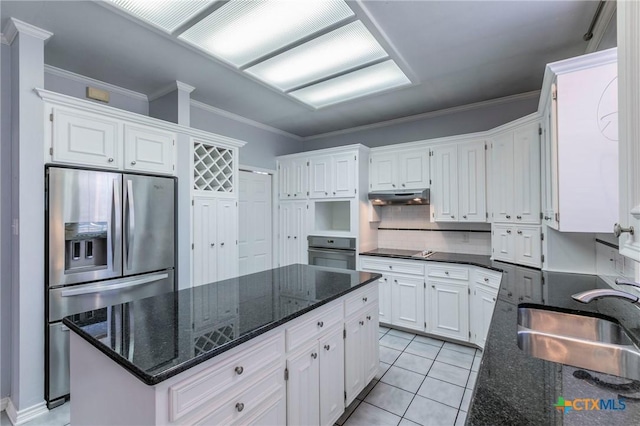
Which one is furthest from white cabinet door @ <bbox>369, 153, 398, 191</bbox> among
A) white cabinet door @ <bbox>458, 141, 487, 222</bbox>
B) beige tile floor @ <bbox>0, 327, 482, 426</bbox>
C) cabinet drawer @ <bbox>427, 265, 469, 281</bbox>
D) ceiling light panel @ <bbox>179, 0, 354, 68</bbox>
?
ceiling light panel @ <bbox>179, 0, 354, 68</bbox>

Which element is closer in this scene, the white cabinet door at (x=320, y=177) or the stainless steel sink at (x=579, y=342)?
the stainless steel sink at (x=579, y=342)

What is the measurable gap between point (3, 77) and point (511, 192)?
14.5 ft

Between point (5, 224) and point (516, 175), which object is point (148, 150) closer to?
point (5, 224)

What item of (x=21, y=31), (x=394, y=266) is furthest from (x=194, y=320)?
(x=394, y=266)

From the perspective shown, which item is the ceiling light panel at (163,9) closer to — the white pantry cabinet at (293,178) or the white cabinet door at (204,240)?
the white cabinet door at (204,240)

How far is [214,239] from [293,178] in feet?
5.42

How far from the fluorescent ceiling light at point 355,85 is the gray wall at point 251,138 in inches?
45.8

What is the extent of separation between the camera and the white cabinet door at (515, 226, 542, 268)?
2605mm

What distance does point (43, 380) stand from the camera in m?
2.12

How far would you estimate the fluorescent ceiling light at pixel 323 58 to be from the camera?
2217mm

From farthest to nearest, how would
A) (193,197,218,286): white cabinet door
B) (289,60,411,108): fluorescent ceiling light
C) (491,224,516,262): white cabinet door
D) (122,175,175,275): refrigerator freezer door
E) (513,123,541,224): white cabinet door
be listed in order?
(193,197,218,286): white cabinet door, (491,224,516,262): white cabinet door, (289,60,411,108): fluorescent ceiling light, (513,123,541,224): white cabinet door, (122,175,175,275): refrigerator freezer door

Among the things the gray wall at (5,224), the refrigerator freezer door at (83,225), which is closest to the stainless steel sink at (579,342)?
the refrigerator freezer door at (83,225)

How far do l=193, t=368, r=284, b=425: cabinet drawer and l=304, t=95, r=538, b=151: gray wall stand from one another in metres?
3.59

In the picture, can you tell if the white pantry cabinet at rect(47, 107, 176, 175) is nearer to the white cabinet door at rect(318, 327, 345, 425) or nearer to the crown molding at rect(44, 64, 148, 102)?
the crown molding at rect(44, 64, 148, 102)
